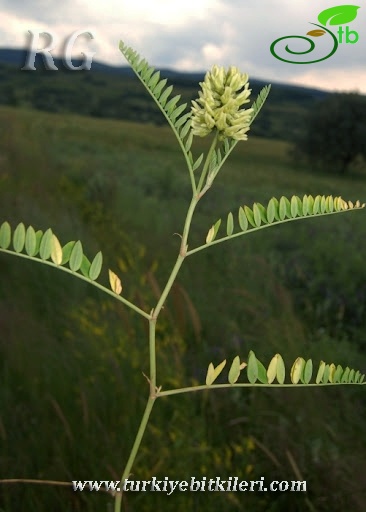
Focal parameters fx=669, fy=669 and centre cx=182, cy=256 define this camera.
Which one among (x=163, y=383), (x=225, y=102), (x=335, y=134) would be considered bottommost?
(x=163, y=383)

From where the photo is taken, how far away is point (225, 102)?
0.73 m

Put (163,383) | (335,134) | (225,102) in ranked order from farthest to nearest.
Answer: (335,134)
(163,383)
(225,102)

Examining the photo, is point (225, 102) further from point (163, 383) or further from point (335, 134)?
point (335, 134)

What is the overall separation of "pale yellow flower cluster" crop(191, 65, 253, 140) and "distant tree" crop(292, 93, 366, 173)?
30703mm

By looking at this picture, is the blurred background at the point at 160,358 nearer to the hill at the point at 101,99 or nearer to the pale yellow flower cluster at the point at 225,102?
the pale yellow flower cluster at the point at 225,102

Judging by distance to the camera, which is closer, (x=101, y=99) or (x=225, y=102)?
(x=225, y=102)

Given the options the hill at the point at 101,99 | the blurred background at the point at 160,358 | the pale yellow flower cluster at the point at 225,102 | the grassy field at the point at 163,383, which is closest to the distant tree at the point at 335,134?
the hill at the point at 101,99

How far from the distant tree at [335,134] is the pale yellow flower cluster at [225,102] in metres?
30.7

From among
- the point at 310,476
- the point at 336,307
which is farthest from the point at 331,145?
the point at 310,476

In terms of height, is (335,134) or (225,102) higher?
(335,134)

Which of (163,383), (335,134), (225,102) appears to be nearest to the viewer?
(225,102)

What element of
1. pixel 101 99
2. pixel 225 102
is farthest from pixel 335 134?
pixel 225 102

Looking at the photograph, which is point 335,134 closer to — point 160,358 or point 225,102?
point 160,358

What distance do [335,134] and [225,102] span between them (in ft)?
104
